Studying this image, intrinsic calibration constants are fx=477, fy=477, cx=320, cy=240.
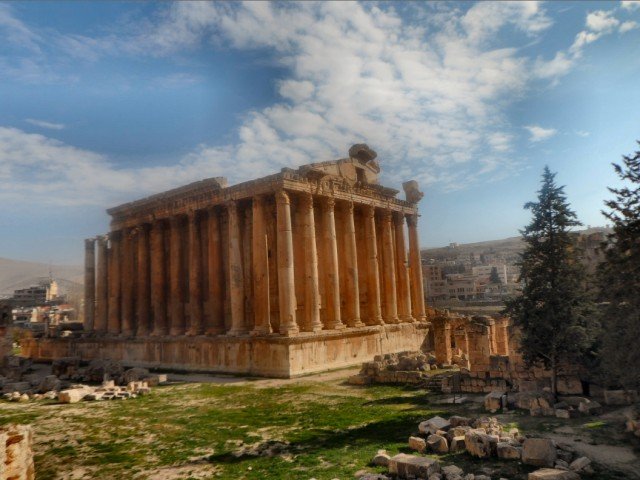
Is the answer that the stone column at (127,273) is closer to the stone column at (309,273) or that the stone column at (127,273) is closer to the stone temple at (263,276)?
the stone temple at (263,276)

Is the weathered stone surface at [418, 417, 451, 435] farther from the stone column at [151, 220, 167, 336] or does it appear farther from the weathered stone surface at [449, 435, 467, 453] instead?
the stone column at [151, 220, 167, 336]

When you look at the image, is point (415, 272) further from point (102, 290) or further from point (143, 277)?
point (102, 290)

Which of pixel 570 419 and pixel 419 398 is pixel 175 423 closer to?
pixel 419 398

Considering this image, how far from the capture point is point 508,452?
9.54m

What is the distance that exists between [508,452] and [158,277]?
27.5 metres

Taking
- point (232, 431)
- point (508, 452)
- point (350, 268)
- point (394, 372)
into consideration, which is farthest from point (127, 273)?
point (508, 452)

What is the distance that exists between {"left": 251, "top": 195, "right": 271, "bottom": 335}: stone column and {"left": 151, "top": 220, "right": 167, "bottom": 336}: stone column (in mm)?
9059

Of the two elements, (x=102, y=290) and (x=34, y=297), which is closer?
(x=102, y=290)

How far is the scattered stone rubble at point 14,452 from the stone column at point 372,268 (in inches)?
913

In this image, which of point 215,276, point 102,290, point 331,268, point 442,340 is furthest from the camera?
point 102,290

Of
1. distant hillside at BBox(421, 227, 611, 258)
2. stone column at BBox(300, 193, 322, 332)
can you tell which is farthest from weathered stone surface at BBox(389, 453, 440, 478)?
distant hillside at BBox(421, 227, 611, 258)

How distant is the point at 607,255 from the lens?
40.7 ft

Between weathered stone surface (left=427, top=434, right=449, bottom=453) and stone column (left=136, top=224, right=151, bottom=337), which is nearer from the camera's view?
weathered stone surface (left=427, top=434, right=449, bottom=453)

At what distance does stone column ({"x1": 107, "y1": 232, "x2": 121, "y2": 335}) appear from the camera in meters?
34.9
